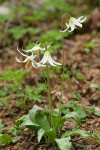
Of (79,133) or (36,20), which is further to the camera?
(36,20)

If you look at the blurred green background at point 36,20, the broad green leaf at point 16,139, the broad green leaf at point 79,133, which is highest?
the blurred green background at point 36,20

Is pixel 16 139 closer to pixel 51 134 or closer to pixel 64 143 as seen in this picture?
pixel 51 134

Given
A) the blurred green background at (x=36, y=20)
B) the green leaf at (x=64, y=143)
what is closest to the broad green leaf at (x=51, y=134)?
the green leaf at (x=64, y=143)

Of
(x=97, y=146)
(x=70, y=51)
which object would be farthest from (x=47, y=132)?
(x=70, y=51)

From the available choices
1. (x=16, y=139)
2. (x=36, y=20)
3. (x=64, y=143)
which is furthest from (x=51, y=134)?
(x=36, y=20)

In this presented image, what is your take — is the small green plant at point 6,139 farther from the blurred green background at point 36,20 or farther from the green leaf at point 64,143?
the blurred green background at point 36,20

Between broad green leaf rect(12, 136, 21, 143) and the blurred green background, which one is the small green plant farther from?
the blurred green background

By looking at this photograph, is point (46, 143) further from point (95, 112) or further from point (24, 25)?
point (24, 25)

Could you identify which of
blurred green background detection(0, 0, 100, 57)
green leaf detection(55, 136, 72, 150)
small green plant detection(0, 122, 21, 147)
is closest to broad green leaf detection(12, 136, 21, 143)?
small green plant detection(0, 122, 21, 147)

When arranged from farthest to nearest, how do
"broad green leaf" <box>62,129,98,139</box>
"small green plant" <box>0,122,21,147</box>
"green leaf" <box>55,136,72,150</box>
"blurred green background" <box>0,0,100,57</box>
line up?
"blurred green background" <box>0,0,100,57</box>, "small green plant" <box>0,122,21,147</box>, "broad green leaf" <box>62,129,98,139</box>, "green leaf" <box>55,136,72,150</box>
